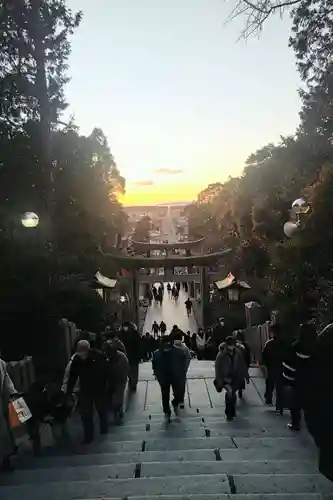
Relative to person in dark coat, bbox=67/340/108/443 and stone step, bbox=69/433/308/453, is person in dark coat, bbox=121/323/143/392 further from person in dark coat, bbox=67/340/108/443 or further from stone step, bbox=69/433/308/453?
stone step, bbox=69/433/308/453

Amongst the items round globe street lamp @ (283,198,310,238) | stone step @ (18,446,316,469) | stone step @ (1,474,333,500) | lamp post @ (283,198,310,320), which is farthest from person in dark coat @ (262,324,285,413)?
stone step @ (1,474,333,500)

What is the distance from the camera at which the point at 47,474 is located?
20.9ft

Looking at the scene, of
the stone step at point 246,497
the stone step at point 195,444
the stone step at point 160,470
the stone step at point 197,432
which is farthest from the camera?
the stone step at point 197,432

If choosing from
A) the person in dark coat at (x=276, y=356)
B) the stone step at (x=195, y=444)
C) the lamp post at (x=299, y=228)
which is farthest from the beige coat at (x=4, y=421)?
the lamp post at (x=299, y=228)

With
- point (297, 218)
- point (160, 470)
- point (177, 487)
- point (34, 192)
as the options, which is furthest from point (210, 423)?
point (34, 192)

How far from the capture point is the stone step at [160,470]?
20.2 ft

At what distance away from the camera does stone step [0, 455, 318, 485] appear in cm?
614

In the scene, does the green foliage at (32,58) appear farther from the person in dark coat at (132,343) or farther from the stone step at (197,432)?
the stone step at (197,432)

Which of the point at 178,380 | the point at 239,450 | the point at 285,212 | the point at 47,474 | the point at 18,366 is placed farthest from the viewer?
the point at 285,212

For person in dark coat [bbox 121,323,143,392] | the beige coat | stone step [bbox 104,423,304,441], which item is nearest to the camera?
the beige coat

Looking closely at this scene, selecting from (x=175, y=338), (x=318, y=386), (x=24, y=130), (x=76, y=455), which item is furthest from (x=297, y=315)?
(x=318, y=386)

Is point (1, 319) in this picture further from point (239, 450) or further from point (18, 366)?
point (239, 450)

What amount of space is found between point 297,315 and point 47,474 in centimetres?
765

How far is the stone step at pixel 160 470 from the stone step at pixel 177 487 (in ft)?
1.15
